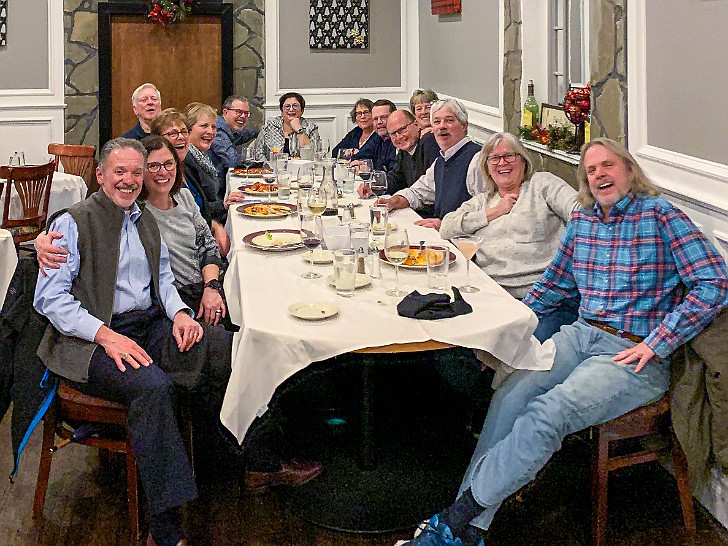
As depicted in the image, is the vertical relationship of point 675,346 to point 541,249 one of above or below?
below

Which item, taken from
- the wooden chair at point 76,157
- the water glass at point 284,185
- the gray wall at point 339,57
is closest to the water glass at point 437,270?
the water glass at point 284,185

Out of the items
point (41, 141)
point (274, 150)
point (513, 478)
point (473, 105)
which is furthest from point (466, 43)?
point (513, 478)

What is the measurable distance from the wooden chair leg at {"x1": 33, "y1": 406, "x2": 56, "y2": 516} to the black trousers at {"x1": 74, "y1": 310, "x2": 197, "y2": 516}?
0.51 ft

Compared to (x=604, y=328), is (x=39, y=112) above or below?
above

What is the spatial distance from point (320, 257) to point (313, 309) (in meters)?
0.59

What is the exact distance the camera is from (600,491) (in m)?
2.44

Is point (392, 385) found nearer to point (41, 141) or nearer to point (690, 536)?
point (690, 536)

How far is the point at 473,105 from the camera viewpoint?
5750mm

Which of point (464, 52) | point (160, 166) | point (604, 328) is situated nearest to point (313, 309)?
point (604, 328)

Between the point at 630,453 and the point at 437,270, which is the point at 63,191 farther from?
the point at 630,453

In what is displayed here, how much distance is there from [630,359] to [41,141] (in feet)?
20.3

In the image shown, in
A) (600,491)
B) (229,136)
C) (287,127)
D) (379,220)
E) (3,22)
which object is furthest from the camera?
(3,22)

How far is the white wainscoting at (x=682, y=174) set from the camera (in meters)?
2.67

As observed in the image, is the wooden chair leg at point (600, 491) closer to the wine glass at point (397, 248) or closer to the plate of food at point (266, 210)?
the wine glass at point (397, 248)
